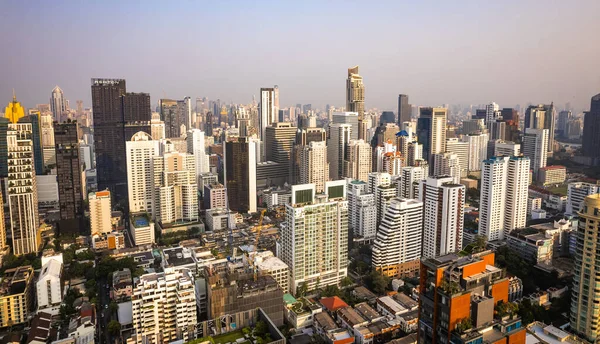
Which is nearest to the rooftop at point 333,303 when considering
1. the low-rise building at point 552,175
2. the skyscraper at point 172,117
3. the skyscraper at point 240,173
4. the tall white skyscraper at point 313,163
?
the skyscraper at point 240,173

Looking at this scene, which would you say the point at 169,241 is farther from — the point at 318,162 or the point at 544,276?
the point at 544,276

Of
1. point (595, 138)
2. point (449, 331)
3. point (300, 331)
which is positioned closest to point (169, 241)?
point (300, 331)

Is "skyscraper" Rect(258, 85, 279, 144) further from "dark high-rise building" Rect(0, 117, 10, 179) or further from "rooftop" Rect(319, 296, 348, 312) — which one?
"rooftop" Rect(319, 296, 348, 312)

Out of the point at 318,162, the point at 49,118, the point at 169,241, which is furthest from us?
the point at 49,118

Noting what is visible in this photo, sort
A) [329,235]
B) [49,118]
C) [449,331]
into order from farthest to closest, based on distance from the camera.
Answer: [49,118], [329,235], [449,331]

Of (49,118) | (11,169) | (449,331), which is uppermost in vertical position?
(49,118)

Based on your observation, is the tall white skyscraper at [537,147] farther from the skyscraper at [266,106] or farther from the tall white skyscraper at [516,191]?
the skyscraper at [266,106]

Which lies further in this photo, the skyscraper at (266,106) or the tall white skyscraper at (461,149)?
the skyscraper at (266,106)
